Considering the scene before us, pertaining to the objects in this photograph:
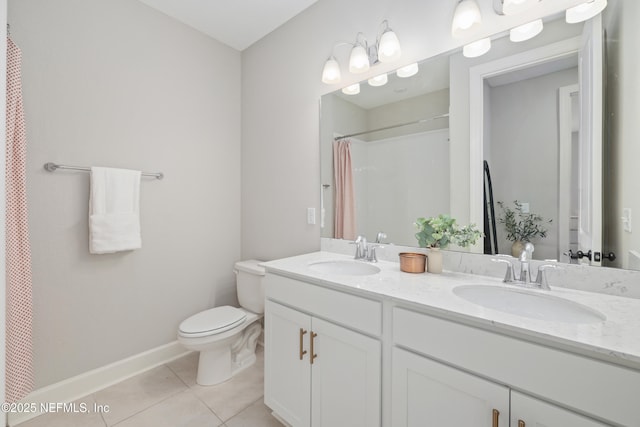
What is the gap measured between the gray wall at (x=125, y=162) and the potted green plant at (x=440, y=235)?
1773mm

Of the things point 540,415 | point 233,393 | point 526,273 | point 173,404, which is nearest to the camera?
point 540,415

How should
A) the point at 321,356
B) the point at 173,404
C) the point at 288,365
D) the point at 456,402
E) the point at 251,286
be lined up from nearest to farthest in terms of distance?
the point at 456,402, the point at 321,356, the point at 288,365, the point at 173,404, the point at 251,286

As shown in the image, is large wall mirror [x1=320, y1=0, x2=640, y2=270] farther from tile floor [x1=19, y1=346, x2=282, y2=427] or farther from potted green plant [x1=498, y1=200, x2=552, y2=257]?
tile floor [x1=19, y1=346, x2=282, y2=427]

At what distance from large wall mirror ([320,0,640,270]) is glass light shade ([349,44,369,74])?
11cm

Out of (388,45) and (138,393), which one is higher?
(388,45)

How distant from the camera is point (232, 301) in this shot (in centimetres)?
253

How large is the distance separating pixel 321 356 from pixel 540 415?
0.77m

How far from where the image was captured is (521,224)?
1211 millimetres

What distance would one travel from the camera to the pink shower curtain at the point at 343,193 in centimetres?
183

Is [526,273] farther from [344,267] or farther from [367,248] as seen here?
[344,267]

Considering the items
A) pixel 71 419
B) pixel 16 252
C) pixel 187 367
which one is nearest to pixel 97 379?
pixel 71 419

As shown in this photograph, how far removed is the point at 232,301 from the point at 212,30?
232cm

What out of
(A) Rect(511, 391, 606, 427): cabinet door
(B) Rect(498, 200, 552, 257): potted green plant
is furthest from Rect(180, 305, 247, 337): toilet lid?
(B) Rect(498, 200, 552, 257): potted green plant

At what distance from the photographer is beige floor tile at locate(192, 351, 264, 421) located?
1.60 m
